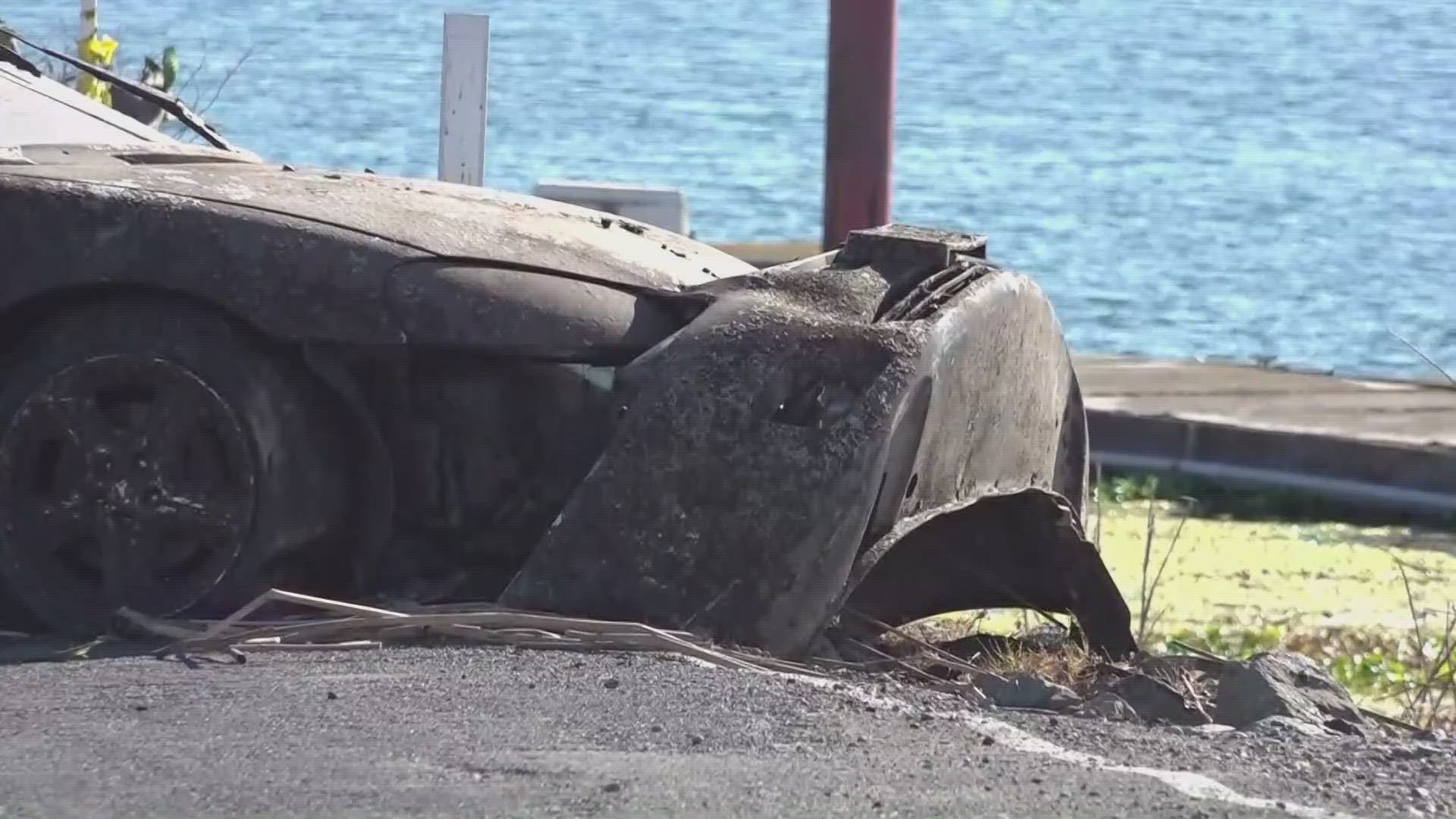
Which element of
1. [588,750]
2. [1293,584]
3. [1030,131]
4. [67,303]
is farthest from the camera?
[1030,131]

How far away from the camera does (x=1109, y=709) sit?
512 centimetres

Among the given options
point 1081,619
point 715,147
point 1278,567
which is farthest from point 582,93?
point 1081,619

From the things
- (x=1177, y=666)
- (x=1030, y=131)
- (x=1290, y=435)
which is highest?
(x=1030, y=131)

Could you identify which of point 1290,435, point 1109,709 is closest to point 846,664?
point 1109,709

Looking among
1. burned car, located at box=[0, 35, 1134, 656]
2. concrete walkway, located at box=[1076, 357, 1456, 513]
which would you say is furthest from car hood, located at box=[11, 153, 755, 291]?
concrete walkway, located at box=[1076, 357, 1456, 513]

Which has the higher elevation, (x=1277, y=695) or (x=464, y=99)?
(x=464, y=99)

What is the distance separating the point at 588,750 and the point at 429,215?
1684 millimetres

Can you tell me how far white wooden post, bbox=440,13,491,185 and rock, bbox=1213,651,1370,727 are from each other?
5.31 meters

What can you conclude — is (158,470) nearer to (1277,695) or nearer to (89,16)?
(1277,695)

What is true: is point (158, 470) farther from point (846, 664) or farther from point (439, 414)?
point (846, 664)

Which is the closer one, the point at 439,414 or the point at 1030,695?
the point at 1030,695

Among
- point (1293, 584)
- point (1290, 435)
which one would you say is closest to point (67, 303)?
point (1293, 584)

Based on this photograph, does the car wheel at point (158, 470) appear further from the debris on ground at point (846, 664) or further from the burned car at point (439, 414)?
the debris on ground at point (846, 664)

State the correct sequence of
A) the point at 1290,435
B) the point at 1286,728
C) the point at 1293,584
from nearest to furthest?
the point at 1286,728 → the point at 1293,584 → the point at 1290,435
